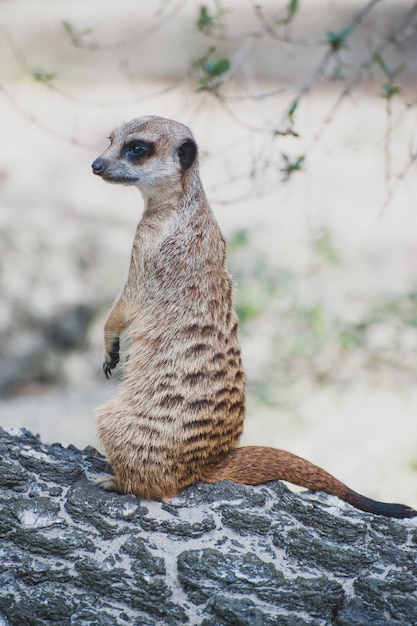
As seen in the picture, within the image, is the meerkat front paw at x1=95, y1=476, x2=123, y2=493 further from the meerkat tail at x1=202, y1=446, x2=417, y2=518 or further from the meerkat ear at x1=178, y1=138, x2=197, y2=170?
the meerkat ear at x1=178, y1=138, x2=197, y2=170

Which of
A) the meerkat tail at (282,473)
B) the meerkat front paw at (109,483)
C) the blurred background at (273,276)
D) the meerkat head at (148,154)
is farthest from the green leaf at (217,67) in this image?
the meerkat front paw at (109,483)

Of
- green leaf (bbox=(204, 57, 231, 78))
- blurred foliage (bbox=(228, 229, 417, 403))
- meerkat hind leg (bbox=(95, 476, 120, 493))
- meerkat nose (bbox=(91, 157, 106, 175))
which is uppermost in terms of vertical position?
blurred foliage (bbox=(228, 229, 417, 403))

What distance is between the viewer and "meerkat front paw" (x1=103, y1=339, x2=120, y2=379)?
2.65 meters

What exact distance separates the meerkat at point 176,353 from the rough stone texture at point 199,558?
0.06 meters

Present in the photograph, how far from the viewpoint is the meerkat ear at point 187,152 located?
7.97ft

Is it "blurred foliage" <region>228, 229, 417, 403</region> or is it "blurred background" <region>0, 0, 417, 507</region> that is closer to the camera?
"blurred background" <region>0, 0, 417, 507</region>

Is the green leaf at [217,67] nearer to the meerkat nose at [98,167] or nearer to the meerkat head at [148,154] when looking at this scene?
the meerkat head at [148,154]

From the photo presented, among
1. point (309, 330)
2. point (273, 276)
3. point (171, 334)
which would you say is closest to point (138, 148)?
point (171, 334)

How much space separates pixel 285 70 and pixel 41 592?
904 centimetres

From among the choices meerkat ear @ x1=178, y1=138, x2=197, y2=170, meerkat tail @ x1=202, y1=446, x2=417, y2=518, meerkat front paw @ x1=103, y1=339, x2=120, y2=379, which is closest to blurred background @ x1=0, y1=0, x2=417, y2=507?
meerkat ear @ x1=178, y1=138, x2=197, y2=170

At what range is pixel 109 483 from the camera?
2.48m

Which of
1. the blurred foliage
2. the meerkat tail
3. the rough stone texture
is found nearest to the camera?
the rough stone texture

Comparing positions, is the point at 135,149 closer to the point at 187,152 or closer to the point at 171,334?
the point at 187,152

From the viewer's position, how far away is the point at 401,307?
5727 millimetres
